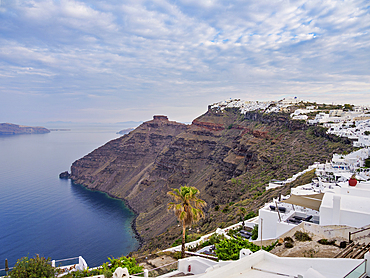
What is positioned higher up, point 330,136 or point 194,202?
point 330,136

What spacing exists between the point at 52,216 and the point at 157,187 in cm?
3522

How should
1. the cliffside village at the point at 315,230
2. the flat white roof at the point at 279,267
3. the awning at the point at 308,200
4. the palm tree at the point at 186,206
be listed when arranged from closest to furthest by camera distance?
the flat white roof at the point at 279,267
the cliffside village at the point at 315,230
the palm tree at the point at 186,206
the awning at the point at 308,200

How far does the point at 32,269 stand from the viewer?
1353cm

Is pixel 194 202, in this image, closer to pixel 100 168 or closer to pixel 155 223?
pixel 155 223

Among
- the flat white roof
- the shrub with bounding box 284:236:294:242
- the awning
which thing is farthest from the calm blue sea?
the flat white roof

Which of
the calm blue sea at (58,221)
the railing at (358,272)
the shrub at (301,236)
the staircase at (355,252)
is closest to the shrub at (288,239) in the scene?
the shrub at (301,236)

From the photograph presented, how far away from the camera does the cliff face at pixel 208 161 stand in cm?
4875

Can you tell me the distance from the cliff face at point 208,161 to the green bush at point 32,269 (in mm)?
24690

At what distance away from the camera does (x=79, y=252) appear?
52719 millimetres

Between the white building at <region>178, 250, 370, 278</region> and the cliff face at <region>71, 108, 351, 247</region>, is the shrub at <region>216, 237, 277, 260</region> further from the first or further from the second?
the cliff face at <region>71, 108, 351, 247</region>

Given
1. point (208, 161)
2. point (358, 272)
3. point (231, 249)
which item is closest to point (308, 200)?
point (231, 249)

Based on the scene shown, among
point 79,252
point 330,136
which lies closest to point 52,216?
Answer: point 79,252

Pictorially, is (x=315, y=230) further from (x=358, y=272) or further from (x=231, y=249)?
(x=358, y=272)

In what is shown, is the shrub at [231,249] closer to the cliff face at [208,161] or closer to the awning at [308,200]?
the awning at [308,200]
